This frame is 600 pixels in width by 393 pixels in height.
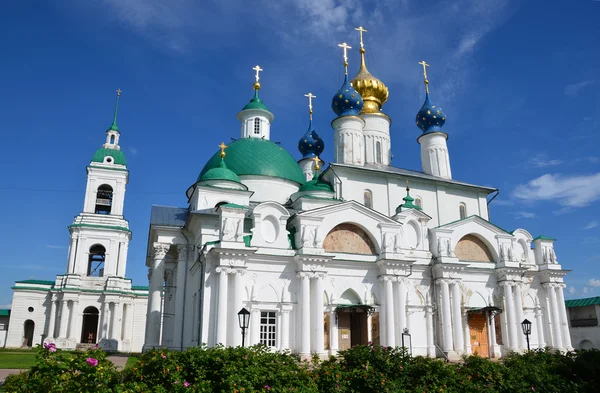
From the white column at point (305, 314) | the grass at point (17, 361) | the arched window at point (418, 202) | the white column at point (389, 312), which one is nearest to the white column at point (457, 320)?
the white column at point (389, 312)

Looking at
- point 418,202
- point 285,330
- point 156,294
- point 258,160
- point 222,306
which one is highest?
point 258,160

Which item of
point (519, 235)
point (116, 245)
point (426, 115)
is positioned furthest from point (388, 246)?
point (116, 245)

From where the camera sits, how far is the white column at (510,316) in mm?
22328

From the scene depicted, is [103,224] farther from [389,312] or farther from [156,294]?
[389,312]

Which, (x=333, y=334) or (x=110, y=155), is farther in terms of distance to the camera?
(x=110, y=155)

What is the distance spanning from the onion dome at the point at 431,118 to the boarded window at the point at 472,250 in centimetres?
906

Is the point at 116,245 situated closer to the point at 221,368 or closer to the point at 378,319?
the point at 378,319

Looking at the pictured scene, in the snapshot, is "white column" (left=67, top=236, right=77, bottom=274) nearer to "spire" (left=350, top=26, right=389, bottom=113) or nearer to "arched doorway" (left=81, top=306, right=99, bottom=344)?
"arched doorway" (left=81, top=306, right=99, bottom=344)

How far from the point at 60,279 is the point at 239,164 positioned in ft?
65.7

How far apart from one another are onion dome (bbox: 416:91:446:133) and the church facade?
3.93 metres

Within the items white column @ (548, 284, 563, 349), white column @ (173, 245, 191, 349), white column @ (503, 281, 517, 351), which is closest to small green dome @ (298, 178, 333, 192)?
white column @ (173, 245, 191, 349)

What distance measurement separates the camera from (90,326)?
3909cm

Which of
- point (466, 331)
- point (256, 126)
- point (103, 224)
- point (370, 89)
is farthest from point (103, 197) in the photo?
point (466, 331)

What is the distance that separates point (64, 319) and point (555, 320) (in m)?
32.6
